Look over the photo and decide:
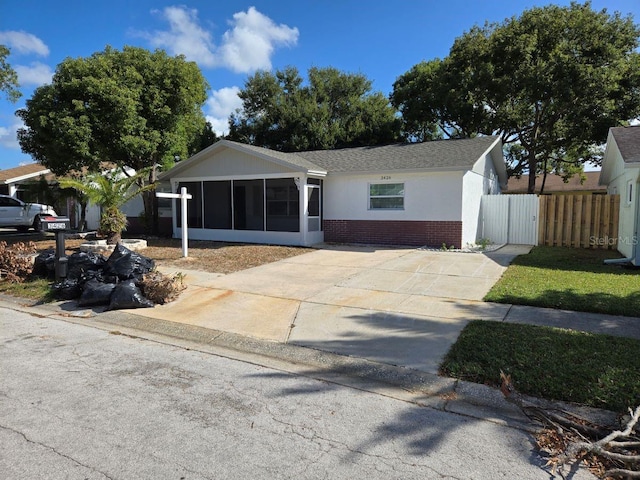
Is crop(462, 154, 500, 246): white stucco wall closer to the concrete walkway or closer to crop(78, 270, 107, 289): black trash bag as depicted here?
the concrete walkway

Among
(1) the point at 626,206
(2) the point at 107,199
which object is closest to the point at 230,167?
(2) the point at 107,199

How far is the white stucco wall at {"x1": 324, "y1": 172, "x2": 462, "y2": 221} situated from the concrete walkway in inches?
130

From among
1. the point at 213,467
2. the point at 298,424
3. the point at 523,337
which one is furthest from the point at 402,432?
the point at 523,337

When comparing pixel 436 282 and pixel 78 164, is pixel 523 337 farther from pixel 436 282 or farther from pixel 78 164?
pixel 78 164

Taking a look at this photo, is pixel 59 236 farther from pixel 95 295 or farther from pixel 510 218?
pixel 510 218

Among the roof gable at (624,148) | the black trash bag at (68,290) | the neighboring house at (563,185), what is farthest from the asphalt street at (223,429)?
the neighboring house at (563,185)

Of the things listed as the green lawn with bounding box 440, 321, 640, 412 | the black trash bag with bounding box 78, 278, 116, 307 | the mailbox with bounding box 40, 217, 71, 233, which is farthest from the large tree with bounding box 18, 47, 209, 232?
the green lawn with bounding box 440, 321, 640, 412

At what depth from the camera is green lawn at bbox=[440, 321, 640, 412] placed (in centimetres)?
367

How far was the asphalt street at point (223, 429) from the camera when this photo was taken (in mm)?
2748

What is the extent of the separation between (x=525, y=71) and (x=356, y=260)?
53.9 ft

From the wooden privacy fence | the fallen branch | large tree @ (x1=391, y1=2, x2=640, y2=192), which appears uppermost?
large tree @ (x1=391, y1=2, x2=640, y2=192)

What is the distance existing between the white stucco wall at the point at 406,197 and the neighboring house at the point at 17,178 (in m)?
19.5

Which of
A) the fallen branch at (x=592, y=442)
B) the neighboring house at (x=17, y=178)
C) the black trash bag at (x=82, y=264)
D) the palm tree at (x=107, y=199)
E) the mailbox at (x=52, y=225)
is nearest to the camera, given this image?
the fallen branch at (x=592, y=442)

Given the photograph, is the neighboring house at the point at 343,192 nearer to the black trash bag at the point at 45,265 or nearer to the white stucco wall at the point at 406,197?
the white stucco wall at the point at 406,197
